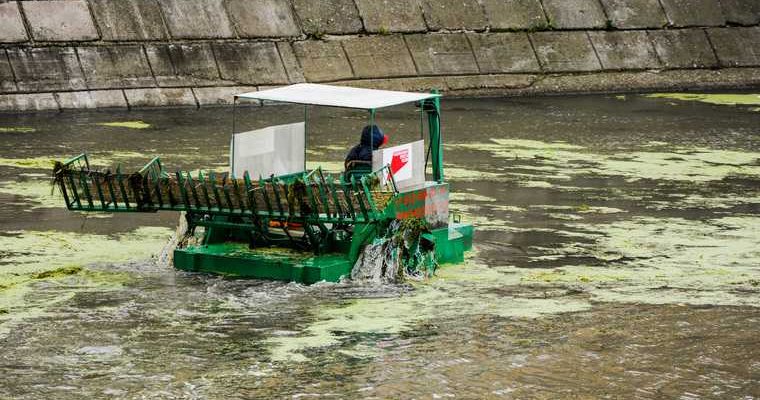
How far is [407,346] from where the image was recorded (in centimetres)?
949

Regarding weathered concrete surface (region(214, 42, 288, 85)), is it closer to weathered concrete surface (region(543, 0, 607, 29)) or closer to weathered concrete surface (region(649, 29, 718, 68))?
weathered concrete surface (region(543, 0, 607, 29))

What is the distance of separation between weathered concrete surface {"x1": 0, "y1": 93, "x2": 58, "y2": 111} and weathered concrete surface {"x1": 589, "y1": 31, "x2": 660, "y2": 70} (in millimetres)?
11373

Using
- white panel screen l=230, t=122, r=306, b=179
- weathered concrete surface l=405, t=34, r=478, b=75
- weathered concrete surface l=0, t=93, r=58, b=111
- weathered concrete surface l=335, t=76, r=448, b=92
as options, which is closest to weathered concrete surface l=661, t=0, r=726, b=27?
weathered concrete surface l=405, t=34, r=478, b=75

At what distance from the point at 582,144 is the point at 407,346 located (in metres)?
11.7

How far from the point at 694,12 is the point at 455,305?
68.9ft

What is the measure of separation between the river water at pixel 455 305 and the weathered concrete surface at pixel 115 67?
4552 millimetres

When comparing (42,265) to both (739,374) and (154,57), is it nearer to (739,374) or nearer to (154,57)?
(739,374)

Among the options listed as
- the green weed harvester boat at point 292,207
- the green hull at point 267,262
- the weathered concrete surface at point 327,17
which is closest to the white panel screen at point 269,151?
the green weed harvester boat at point 292,207

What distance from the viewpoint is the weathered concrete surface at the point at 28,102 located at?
22.0m

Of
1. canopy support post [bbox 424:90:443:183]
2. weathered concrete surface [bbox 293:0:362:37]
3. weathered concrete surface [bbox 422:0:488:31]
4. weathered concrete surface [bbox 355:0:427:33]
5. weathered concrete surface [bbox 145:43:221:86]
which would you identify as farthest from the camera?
weathered concrete surface [bbox 422:0:488:31]

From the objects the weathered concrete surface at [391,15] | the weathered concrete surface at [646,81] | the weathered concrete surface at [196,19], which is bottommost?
the weathered concrete surface at [646,81]

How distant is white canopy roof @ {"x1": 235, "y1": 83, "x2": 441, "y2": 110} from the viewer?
1199 cm

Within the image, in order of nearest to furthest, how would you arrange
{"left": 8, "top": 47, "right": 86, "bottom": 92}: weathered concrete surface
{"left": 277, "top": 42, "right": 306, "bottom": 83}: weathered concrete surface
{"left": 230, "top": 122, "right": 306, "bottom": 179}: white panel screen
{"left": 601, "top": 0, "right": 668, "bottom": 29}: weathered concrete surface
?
{"left": 230, "top": 122, "right": 306, "bottom": 179}: white panel screen, {"left": 8, "top": 47, "right": 86, "bottom": 92}: weathered concrete surface, {"left": 277, "top": 42, "right": 306, "bottom": 83}: weathered concrete surface, {"left": 601, "top": 0, "right": 668, "bottom": 29}: weathered concrete surface

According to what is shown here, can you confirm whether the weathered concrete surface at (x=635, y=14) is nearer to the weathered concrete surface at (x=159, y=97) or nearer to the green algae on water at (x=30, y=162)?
the weathered concrete surface at (x=159, y=97)
